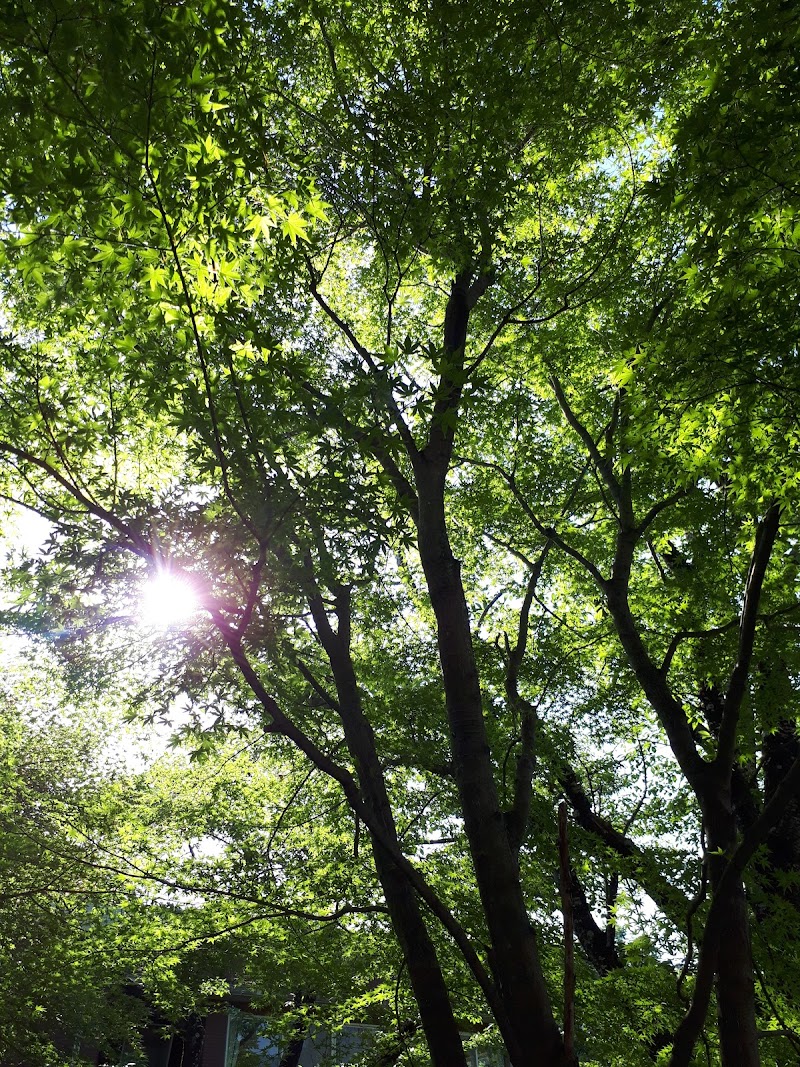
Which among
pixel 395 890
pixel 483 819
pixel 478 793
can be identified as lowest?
pixel 395 890

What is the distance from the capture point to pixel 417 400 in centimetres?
384

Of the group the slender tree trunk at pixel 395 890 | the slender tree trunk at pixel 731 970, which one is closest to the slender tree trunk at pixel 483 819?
the slender tree trunk at pixel 395 890

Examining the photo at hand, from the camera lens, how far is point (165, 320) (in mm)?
3680

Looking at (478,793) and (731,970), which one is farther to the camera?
(731,970)

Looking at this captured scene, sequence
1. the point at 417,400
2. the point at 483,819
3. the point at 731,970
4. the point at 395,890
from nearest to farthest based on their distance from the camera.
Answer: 1. the point at 417,400
2. the point at 483,819
3. the point at 395,890
4. the point at 731,970

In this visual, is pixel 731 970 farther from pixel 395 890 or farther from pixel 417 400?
pixel 417 400

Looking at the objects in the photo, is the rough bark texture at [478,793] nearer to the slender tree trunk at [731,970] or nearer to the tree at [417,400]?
the tree at [417,400]

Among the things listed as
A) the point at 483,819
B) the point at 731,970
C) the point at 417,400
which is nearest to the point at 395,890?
the point at 483,819

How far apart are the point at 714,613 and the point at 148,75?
869 cm

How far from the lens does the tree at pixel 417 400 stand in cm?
359

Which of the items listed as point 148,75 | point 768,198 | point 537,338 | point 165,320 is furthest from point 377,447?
point 537,338

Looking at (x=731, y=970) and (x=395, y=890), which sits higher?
(x=395, y=890)

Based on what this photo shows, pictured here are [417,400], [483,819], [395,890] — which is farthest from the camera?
[395,890]

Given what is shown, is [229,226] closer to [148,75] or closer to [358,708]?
[148,75]
